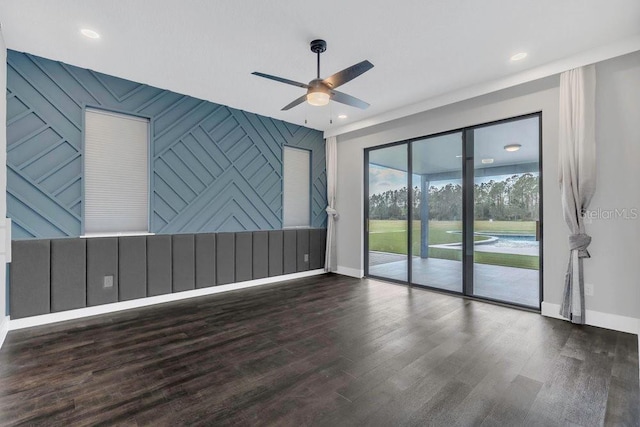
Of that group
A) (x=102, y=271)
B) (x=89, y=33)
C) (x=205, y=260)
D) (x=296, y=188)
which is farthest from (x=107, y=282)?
(x=296, y=188)

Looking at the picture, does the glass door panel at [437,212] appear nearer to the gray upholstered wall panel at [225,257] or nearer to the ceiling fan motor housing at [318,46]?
the ceiling fan motor housing at [318,46]

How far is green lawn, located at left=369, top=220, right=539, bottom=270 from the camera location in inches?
165

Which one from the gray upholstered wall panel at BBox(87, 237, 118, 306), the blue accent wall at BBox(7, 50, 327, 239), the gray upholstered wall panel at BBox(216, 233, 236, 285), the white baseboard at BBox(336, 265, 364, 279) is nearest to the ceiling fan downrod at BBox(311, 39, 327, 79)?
the blue accent wall at BBox(7, 50, 327, 239)

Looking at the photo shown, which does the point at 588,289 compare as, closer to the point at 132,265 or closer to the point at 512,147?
the point at 512,147

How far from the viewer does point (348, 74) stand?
2.84 m

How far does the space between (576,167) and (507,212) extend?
0.96 metres

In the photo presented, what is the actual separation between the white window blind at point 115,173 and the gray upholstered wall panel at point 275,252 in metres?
2.06

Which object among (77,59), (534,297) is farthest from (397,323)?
(77,59)

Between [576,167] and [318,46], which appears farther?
[576,167]

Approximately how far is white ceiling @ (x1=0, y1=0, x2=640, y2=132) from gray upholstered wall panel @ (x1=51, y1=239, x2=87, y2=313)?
220cm

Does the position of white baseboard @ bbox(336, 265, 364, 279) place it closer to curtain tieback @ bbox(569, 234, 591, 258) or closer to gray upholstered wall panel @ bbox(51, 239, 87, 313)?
curtain tieback @ bbox(569, 234, 591, 258)

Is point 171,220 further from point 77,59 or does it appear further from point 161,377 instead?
point 161,377

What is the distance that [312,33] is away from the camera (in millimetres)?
3041

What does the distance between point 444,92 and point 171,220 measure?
14.7ft
